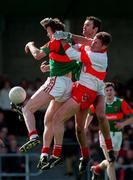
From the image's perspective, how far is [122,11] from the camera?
29.8 meters

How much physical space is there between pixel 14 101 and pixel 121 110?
12.5 feet

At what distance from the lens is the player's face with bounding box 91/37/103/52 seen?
62.7ft

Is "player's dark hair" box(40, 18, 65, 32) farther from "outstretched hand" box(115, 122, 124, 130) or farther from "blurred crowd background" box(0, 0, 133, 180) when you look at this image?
"blurred crowd background" box(0, 0, 133, 180)

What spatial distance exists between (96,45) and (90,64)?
35 centimetres

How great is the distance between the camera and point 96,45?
62.8 ft

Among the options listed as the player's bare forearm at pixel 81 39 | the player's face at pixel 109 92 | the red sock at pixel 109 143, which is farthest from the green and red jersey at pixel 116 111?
the player's bare forearm at pixel 81 39

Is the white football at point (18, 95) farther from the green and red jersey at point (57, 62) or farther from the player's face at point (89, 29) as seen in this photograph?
the player's face at point (89, 29)

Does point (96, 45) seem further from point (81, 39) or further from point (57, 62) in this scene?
point (57, 62)

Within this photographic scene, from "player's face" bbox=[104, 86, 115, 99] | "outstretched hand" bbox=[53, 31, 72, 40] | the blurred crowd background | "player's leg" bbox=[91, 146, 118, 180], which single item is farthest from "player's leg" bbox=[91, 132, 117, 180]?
"outstretched hand" bbox=[53, 31, 72, 40]

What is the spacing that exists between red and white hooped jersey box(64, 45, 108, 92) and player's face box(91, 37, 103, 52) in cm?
7

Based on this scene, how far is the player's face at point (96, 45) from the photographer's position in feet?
62.7

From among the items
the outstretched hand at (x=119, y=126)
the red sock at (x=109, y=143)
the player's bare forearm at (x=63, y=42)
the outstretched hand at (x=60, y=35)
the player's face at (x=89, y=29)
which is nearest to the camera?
the outstretched hand at (x=60, y=35)

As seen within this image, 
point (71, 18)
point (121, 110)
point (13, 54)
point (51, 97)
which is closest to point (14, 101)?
point (51, 97)

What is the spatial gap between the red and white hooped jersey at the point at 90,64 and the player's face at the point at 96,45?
7 centimetres
